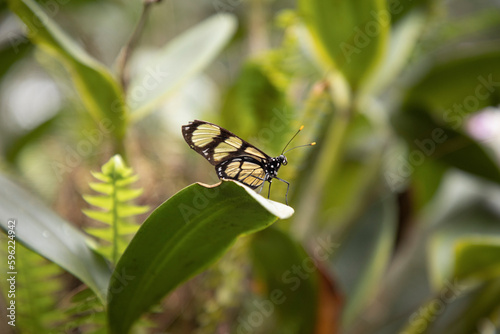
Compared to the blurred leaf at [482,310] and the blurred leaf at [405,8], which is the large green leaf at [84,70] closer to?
the blurred leaf at [405,8]

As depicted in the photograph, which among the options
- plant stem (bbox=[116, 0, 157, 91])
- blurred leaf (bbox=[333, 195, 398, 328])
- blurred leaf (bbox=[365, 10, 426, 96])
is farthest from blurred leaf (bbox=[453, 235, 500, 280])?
plant stem (bbox=[116, 0, 157, 91])

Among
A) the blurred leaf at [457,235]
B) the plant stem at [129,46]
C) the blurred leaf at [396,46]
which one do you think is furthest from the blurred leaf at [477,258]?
the plant stem at [129,46]

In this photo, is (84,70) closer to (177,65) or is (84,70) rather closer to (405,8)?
(177,65)

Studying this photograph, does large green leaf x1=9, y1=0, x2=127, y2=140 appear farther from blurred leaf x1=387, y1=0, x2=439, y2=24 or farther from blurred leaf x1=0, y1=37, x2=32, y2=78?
blurred leaf x1=387, y1=0, x2=439, y2=24

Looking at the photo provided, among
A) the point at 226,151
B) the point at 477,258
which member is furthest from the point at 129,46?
the point at 477,258

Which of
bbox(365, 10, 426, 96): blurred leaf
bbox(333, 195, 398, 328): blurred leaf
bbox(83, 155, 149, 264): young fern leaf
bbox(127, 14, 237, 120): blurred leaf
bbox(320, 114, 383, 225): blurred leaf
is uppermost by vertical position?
bbox(127, 14, 237, 120): blurred leaf
